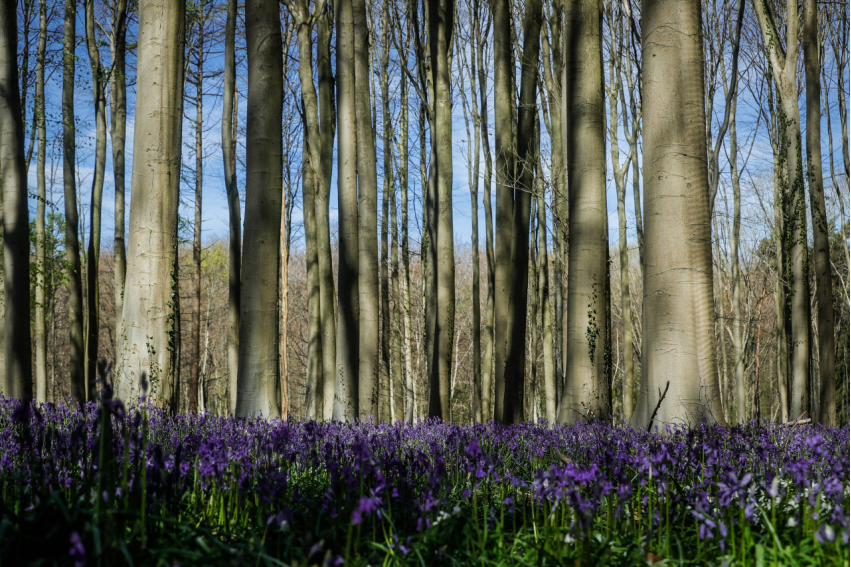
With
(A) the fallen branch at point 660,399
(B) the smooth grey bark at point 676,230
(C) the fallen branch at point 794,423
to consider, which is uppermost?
(B) the smooth grey bark at point 676,230

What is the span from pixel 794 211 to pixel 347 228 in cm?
890

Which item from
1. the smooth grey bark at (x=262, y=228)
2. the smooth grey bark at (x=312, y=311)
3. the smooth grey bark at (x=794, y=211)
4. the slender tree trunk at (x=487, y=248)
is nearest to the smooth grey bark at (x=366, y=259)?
the smooth grey bark at (x=312, y=311)

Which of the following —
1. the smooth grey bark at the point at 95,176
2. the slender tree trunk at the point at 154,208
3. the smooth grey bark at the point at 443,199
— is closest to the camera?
the slender tree trunk at the point at 154,208

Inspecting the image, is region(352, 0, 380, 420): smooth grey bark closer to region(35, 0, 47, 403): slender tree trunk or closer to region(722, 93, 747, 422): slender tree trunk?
region(35, 0, 47, 403): slender tree trunk

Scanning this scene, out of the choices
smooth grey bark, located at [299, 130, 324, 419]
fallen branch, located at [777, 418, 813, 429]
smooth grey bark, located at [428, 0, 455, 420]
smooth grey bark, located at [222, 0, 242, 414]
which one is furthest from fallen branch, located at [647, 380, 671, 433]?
smooth grey bark, located at [222, 0, 242, 414]

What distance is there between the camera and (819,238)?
456 inches

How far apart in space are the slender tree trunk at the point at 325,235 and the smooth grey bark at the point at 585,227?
392cm

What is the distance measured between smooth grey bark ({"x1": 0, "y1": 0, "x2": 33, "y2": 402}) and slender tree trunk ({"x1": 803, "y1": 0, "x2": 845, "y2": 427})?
Answer: 13.2 m

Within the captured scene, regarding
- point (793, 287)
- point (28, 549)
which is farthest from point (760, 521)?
point (793, 287)

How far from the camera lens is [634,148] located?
15453 mm

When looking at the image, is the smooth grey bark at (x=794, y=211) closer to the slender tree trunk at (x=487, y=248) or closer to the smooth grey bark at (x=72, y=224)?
the slender tree trunk at (x=487, y=248)

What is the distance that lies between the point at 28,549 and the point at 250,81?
6.46 m

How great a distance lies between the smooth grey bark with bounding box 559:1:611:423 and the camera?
698 cm

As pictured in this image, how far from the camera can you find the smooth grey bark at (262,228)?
258 inches
